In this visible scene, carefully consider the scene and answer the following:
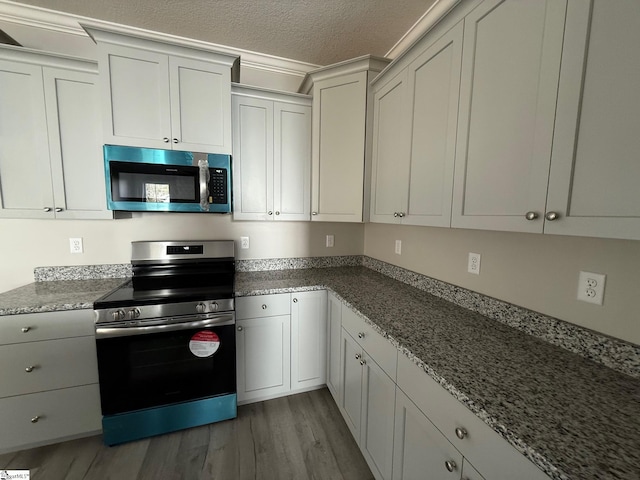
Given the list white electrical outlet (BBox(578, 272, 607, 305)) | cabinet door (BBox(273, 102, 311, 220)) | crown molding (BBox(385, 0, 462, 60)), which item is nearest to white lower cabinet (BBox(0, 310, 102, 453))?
cabinet door (BBox(273, 102, 311, 220))

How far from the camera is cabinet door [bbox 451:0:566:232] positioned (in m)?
0.77

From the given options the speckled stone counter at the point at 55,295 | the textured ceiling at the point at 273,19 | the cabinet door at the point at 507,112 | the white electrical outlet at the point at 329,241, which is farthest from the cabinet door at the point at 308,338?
the textured ceiling at the point at 273,19

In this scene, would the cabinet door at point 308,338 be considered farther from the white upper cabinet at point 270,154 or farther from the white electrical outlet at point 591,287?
the white electrical outlet at point 591,287

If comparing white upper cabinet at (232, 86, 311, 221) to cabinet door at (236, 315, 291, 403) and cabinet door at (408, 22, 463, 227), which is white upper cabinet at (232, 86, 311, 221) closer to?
cabinet door at (236, 315, 291, 403)

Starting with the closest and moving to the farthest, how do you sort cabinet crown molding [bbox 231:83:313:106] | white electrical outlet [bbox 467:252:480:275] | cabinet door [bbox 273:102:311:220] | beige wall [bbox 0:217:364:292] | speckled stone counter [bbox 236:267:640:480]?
1. speckled stone counter [bbox 236:267:640:480]
2. white electrical outlet [bbox 467:252:480:275]
3. beige wall [bbox 0:217:364:292]
4. cabinet crown molding [bbox 231:83:313:106]
5. cabinet door [bbox 273:102:311:220]

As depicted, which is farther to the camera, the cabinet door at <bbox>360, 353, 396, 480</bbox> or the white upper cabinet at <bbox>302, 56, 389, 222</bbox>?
the white upper cabinet at <bbox>302, 56, 389, 222</bbox>

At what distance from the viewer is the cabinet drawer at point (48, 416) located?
1445 millimetres

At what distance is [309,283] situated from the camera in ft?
6.34

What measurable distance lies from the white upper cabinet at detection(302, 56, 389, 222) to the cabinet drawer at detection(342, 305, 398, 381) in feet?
2.51

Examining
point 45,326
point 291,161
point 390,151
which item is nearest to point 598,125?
point 390,151

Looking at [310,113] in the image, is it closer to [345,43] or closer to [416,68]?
[345,43]

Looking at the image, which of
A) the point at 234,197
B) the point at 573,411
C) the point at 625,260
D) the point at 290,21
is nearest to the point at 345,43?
the point at 290,21

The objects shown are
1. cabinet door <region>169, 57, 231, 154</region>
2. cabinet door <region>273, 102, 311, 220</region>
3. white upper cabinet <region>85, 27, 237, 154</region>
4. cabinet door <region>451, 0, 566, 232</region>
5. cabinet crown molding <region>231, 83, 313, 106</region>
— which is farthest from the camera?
cabinet door <region>273, 102, 311, 220</region>

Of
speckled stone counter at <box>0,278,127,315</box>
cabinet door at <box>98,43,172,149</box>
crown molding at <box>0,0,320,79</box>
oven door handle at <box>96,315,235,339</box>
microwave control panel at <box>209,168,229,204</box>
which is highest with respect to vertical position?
crown molding at <box>0,0,320,79</box>
